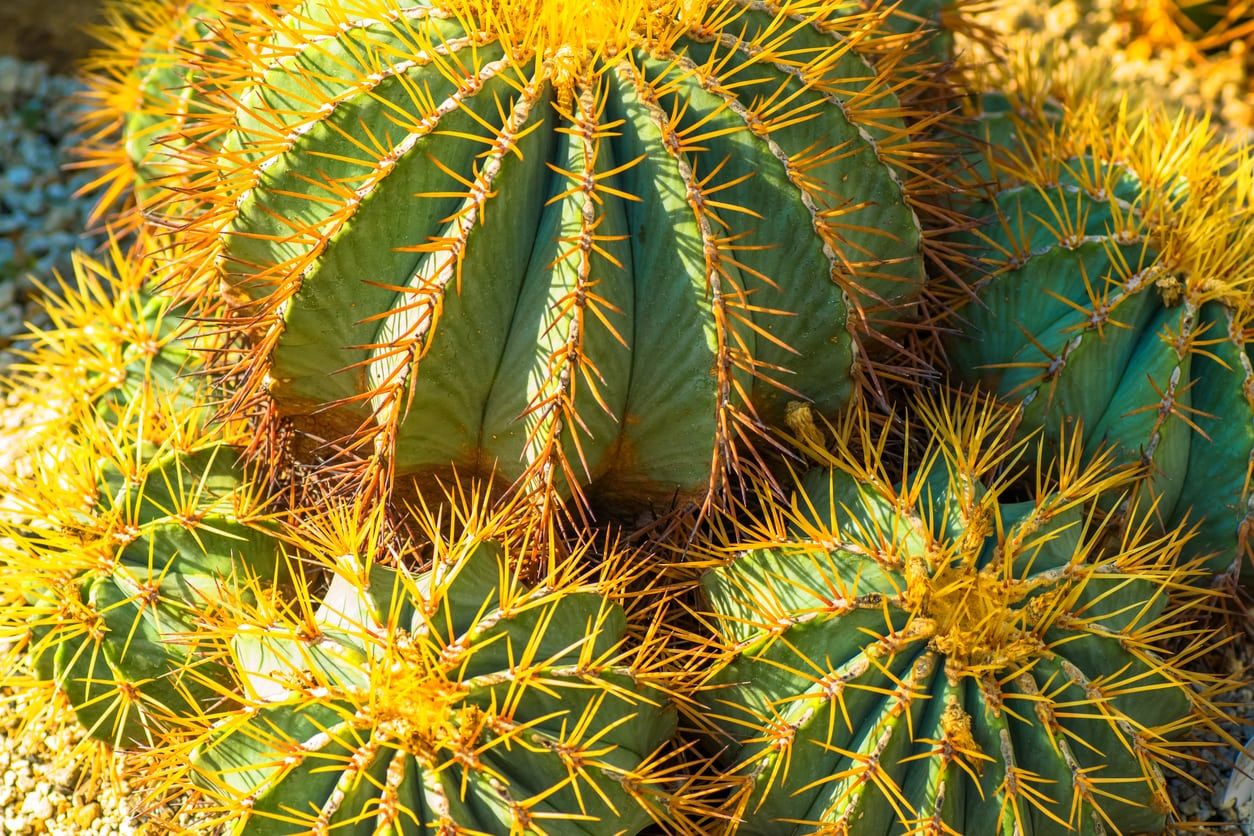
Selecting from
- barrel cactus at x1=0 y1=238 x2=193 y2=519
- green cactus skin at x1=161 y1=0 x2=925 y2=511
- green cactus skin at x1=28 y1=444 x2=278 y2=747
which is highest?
green cactus skin at x1=161 y1=0 x2=925 y2=511

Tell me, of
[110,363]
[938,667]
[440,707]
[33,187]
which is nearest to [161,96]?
[110,363]

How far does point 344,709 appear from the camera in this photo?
5.32 ft

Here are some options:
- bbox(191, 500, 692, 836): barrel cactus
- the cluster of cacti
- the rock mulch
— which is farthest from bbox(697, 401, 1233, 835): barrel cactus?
the rock mulch

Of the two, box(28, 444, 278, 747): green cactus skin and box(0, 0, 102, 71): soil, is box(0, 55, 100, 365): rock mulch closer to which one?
box(0, 0, 102, 71): soil

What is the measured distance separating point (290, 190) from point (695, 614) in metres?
0.89

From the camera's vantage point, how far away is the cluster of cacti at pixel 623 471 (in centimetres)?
172

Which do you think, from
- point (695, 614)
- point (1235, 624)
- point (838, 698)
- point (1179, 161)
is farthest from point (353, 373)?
point (1235, 624)

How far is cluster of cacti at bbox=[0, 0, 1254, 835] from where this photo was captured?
1.72 metres

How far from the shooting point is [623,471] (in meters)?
2.00

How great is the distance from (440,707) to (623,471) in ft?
1.81

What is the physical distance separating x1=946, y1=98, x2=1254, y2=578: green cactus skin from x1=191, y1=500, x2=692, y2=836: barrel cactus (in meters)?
0.91

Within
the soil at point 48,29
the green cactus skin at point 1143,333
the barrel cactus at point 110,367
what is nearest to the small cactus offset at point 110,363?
the barrel cactus at point 110,367

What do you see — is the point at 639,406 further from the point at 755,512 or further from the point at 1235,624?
the point at 1235,624

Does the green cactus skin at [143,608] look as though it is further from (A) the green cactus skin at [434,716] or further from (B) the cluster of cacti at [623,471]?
(A) the green cactus skin at [434,716]
